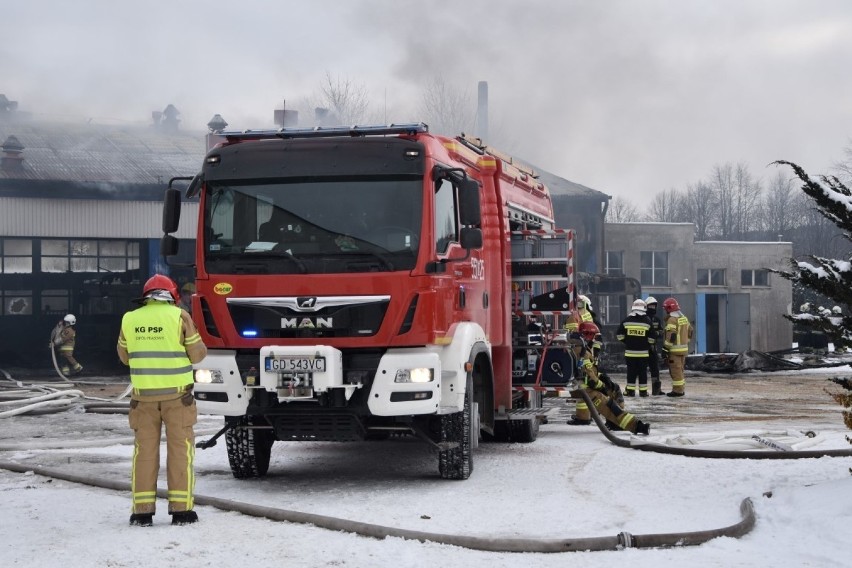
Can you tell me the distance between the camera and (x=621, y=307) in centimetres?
3481

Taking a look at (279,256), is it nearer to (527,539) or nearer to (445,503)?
(445,503)

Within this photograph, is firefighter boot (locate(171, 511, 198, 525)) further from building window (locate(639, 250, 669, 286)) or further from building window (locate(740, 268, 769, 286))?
building window (locate(740, 268, 769, 286))

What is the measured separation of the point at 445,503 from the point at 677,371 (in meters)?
11.0

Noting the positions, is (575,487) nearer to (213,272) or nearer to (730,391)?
(213,272)

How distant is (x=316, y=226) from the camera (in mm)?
8336

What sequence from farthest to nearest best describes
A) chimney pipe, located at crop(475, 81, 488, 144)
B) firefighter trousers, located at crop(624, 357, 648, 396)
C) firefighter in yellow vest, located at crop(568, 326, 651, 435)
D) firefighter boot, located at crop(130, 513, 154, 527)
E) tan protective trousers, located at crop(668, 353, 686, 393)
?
1. chimney pipe, located at crop(475, 81, 488, 144)
2. tan protective trousers, located at crop(668, 353, 686, 393)
3. firefighter trousers, located at crop(624, 357, 648, 396)
4. firefighter in yellow vest, located at crop(568, 326, 651, 435)
5. firefighter boot, located at crop(130, 513, 154, 527)

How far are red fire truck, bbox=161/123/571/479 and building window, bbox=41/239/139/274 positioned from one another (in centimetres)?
1658

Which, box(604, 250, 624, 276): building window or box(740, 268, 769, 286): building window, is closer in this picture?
box(604, 250, 624, 276): building window

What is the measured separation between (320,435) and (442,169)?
2.28m

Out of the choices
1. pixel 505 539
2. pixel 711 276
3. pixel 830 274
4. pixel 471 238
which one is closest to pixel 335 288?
pixel 471 238

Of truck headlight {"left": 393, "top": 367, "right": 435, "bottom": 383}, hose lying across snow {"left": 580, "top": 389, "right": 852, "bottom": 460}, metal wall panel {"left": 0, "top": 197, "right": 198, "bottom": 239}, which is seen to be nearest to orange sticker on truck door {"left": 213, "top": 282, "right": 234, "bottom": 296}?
truck headlight {"left": 393, "top": 367, "right": 435, "bottom": 383}

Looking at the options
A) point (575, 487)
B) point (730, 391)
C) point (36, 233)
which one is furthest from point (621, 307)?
point (575, 487)

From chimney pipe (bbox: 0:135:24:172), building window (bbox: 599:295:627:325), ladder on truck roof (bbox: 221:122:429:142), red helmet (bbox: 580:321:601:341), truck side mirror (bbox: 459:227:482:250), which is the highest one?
chimney pipe (bbox: 0:135:24:172)

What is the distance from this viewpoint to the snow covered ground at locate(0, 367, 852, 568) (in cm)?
602
